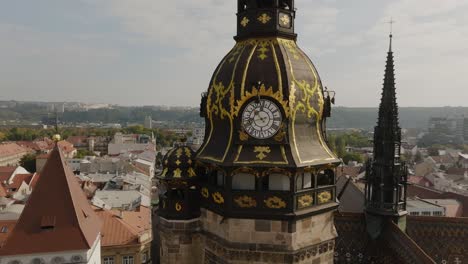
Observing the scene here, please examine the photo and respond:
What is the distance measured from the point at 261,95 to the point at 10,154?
120m

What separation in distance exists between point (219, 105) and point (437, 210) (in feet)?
120

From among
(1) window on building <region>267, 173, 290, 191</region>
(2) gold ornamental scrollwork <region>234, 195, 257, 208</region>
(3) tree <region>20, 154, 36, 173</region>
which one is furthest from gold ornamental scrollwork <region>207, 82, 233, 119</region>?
(3) tree <region>20, 154, 36, 173</region>

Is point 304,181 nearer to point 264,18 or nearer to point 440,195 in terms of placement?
point 264,18

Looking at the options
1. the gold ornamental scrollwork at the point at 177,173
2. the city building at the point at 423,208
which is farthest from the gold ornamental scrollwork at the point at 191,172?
the city building at the point at 423,208

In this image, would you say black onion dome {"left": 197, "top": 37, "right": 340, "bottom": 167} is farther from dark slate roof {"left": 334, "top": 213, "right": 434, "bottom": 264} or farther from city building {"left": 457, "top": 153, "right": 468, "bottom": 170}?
city building {"left": 457, "top": 153, "right": 468, "bottom": 170}

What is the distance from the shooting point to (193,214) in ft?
49.5

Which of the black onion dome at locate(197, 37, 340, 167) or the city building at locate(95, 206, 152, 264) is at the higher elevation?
the black onion dome at locate(197, 37, 340, 167)

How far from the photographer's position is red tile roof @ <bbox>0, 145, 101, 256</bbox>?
26.3 meters

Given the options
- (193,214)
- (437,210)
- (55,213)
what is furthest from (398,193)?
(437,210)

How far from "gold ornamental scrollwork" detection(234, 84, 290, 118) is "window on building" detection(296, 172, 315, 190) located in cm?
213

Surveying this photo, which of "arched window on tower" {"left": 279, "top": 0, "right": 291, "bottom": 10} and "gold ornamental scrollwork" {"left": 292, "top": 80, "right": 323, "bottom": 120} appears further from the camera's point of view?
"arched window on tower" {"left": 279, "top": 0, "right": 291, "bottom": 10}

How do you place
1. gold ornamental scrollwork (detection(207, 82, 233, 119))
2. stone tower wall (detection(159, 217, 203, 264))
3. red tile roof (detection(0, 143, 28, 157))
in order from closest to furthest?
1. gold ornamental scrollwork (detection(207, 82, 233, 119))
2. stone tower wall (detection(159, 217, 203, 264))
3. red tile roof (detection(0, 143, 28, 157))

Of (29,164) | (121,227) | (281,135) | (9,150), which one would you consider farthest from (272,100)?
(9,150)

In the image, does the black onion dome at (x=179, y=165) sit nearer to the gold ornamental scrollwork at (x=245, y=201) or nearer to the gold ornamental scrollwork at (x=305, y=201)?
the gold ornamental scrollwork at (x=245, y=201)
